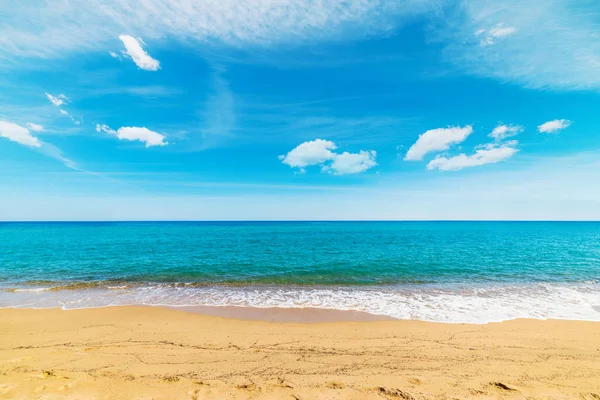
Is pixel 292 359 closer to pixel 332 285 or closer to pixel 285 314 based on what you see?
pixel 285 314

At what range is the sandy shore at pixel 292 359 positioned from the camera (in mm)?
6484

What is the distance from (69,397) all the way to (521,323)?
1732 cm

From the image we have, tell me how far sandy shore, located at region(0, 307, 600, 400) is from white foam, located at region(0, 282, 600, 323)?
1.54m

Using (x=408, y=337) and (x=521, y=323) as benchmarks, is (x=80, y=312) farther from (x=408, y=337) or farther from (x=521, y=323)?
(x=521, y=323)

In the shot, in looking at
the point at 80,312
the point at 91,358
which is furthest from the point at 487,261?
the point at 80,312

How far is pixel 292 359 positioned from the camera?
26.2 ft

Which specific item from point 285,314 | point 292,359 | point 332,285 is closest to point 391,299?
point 332,285

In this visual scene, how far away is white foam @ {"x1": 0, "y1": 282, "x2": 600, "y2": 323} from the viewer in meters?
12.5

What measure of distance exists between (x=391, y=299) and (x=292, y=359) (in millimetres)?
9095

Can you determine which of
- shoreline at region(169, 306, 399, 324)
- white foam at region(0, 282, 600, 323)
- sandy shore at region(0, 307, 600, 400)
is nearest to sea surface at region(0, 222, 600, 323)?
white foam at region(0, 282, 600, 323)

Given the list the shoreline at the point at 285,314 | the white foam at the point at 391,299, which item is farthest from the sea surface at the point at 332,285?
the shoreline at the point at 285,314

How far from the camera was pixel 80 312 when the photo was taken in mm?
12609

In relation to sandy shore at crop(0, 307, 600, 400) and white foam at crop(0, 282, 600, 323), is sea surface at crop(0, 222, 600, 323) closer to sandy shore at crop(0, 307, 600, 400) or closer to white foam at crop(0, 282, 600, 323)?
white foam at crop(0, 282, 600, 323)

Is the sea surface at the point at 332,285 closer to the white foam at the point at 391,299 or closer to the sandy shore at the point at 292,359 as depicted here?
the white foam at the point at 391,299
